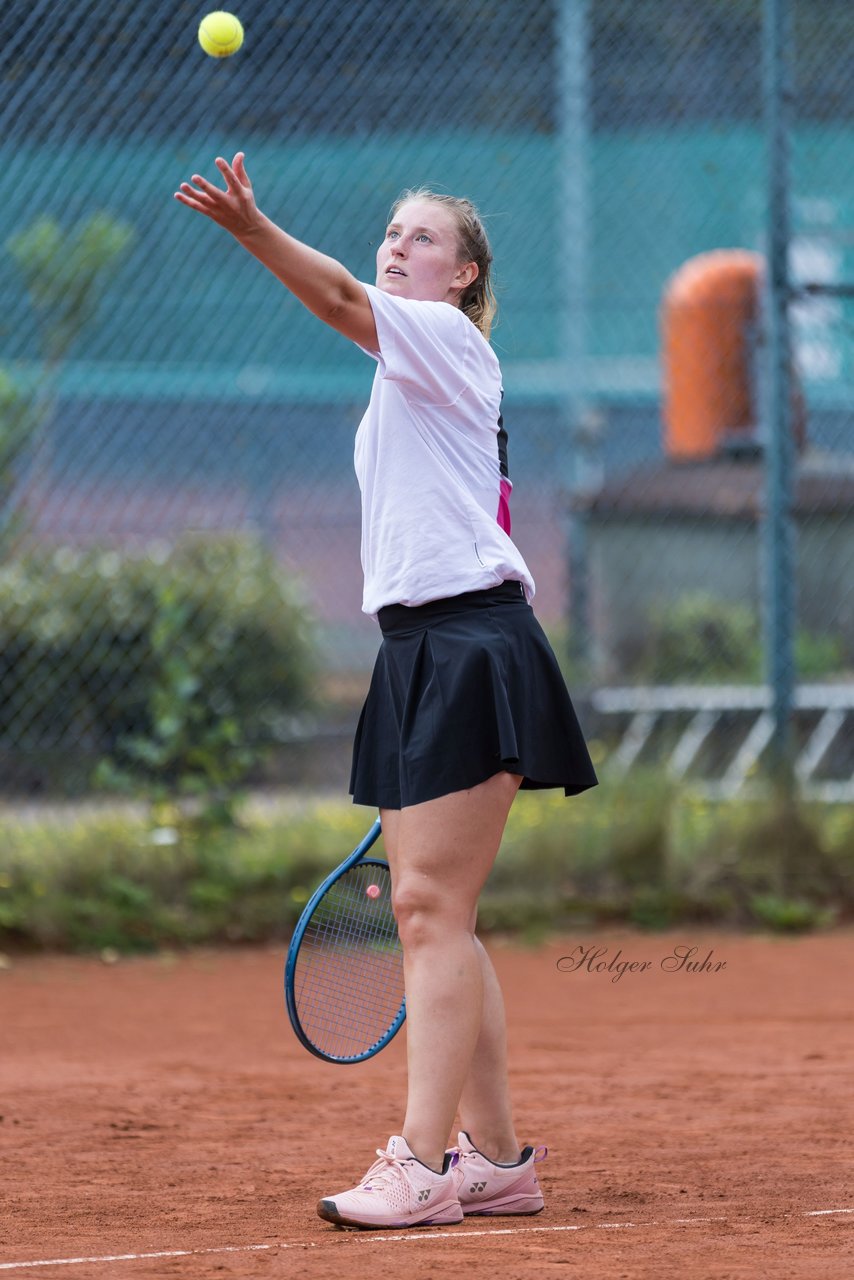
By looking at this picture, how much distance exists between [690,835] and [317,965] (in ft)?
10.3

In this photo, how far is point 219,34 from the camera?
3.63 m

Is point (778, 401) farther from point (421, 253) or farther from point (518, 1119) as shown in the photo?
point (421, 253)

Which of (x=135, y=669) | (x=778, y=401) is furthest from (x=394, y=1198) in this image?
(x=778, y=401)

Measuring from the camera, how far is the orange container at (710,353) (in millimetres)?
8016

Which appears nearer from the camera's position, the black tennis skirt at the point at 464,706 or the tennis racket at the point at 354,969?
the black tennis skirt at the point at 464,706

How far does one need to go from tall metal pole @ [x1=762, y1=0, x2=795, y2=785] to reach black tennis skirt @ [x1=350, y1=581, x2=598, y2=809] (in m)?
3.79

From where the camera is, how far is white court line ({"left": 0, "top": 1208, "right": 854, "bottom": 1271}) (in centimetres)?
285

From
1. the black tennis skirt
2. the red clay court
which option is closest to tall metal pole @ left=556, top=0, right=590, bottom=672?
the red clay court

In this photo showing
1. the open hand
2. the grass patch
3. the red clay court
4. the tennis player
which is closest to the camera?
the open hand

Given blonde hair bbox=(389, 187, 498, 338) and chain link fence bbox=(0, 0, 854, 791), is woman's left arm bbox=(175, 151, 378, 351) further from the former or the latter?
chain link fence bbox=(0, 0, 854, 791)

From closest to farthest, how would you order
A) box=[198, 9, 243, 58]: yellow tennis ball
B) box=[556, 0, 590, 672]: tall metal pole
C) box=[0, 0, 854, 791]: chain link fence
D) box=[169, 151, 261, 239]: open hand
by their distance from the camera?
box=[169, 151, 261, 239]: open hand < box=[198, 9, 243, 58]: yellow tennis ball < box=[0, 0, 854, 791]: chain link fence < box=[556, 0, 590, 672]: tall metal pole

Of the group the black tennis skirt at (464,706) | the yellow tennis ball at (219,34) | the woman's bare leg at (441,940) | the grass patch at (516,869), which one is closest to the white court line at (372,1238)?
the woman's bare leg at (441,940)

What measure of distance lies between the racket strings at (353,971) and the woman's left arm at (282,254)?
1090 millimetres

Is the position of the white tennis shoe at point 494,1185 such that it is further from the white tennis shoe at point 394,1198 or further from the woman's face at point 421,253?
the woman's face at point 421,253
